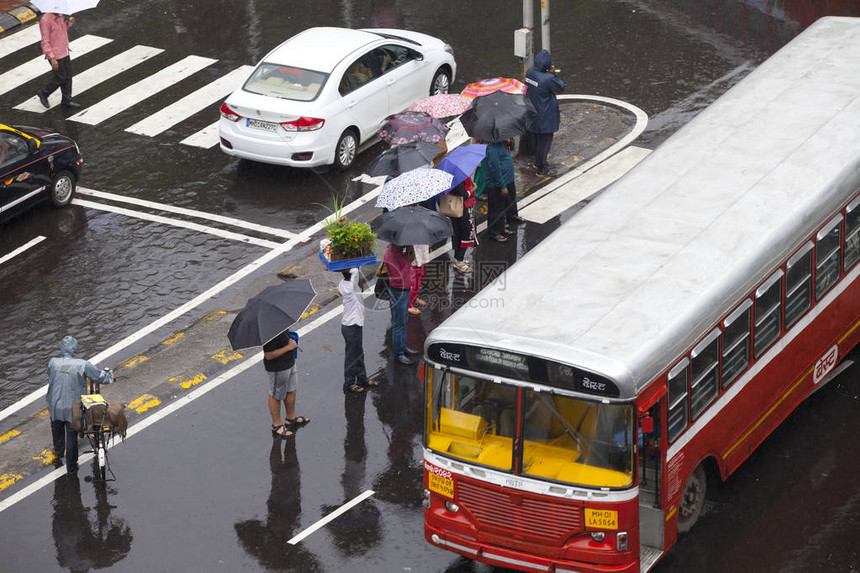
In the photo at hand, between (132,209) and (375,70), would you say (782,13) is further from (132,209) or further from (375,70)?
(132,209)

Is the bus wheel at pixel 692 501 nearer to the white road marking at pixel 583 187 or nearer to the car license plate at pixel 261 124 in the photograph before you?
the white road marking at pixel 583 187

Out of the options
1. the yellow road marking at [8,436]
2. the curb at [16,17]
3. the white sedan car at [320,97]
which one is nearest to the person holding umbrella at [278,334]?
the yellow road marking at [8,436]

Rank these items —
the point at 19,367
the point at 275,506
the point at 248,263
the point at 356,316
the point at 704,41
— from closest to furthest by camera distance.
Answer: the point at 275,506 → the point at 356,316 → the point at 19,367 → the point at 248,263 → the point at 704,41

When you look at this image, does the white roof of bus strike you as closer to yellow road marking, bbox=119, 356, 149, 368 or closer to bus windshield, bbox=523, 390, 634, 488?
bus windshield, bbox=523, 390, 634, 488

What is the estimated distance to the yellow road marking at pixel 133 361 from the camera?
15.3m

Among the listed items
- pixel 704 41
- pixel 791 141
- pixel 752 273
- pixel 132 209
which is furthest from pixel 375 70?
pixel 752 273

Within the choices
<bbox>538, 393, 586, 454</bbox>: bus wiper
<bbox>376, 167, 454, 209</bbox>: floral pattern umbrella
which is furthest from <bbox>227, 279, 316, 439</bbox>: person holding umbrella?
<bbox>538, 393, 586, 454</bbox>: bus wiper

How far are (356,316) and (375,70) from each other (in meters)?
7.26

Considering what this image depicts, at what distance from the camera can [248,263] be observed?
17.4 m

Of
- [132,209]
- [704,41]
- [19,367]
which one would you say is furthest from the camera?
[704,41]

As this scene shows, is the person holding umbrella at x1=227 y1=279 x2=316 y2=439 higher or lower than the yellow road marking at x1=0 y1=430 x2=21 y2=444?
higher

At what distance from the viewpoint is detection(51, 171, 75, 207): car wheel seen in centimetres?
1897

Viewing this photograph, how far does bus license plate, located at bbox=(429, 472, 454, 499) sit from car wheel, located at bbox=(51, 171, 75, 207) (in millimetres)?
10202

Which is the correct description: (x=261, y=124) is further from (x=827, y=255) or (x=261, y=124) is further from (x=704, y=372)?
(x=704, y=372)
